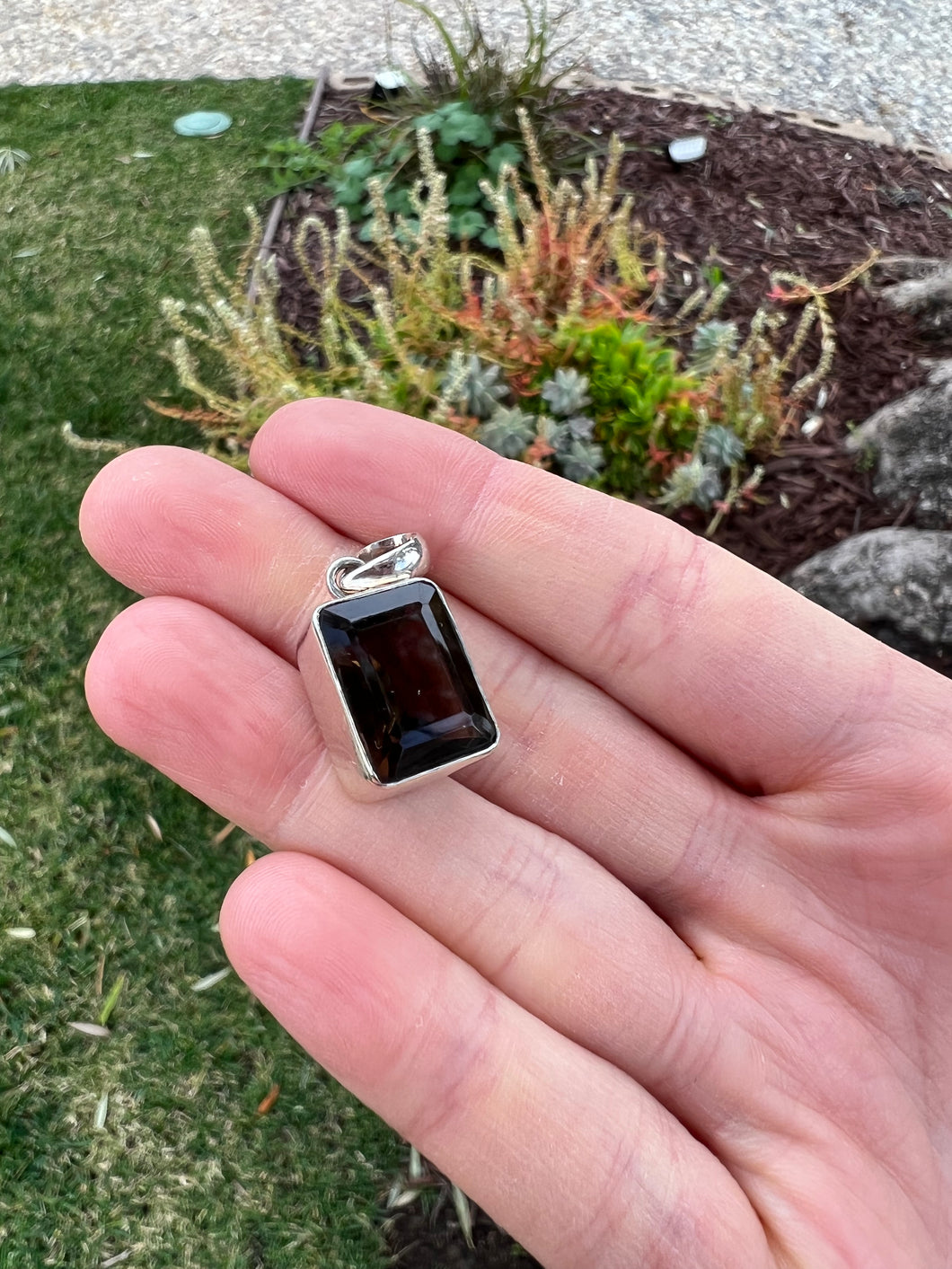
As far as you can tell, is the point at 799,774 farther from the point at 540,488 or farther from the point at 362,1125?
the point at 362,1125

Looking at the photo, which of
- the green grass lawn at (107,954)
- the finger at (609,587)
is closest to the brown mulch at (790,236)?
the green grass lawn at (107,954)

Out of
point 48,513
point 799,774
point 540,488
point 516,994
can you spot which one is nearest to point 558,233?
point 540,488

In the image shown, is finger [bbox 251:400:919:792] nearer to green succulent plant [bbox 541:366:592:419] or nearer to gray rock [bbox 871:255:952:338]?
green succulent plant [bbox 541:366:592:419]

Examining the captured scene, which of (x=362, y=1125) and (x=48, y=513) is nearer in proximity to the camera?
(x=362, y=1125)

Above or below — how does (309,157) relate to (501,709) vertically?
above

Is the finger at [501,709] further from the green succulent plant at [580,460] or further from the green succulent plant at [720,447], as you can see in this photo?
the green succulent plant at [720,447]

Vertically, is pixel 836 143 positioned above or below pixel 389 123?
below

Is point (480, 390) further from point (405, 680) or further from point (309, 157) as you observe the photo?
point (309, 157)

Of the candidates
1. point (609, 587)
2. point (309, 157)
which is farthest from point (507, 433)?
point (309, 157)
